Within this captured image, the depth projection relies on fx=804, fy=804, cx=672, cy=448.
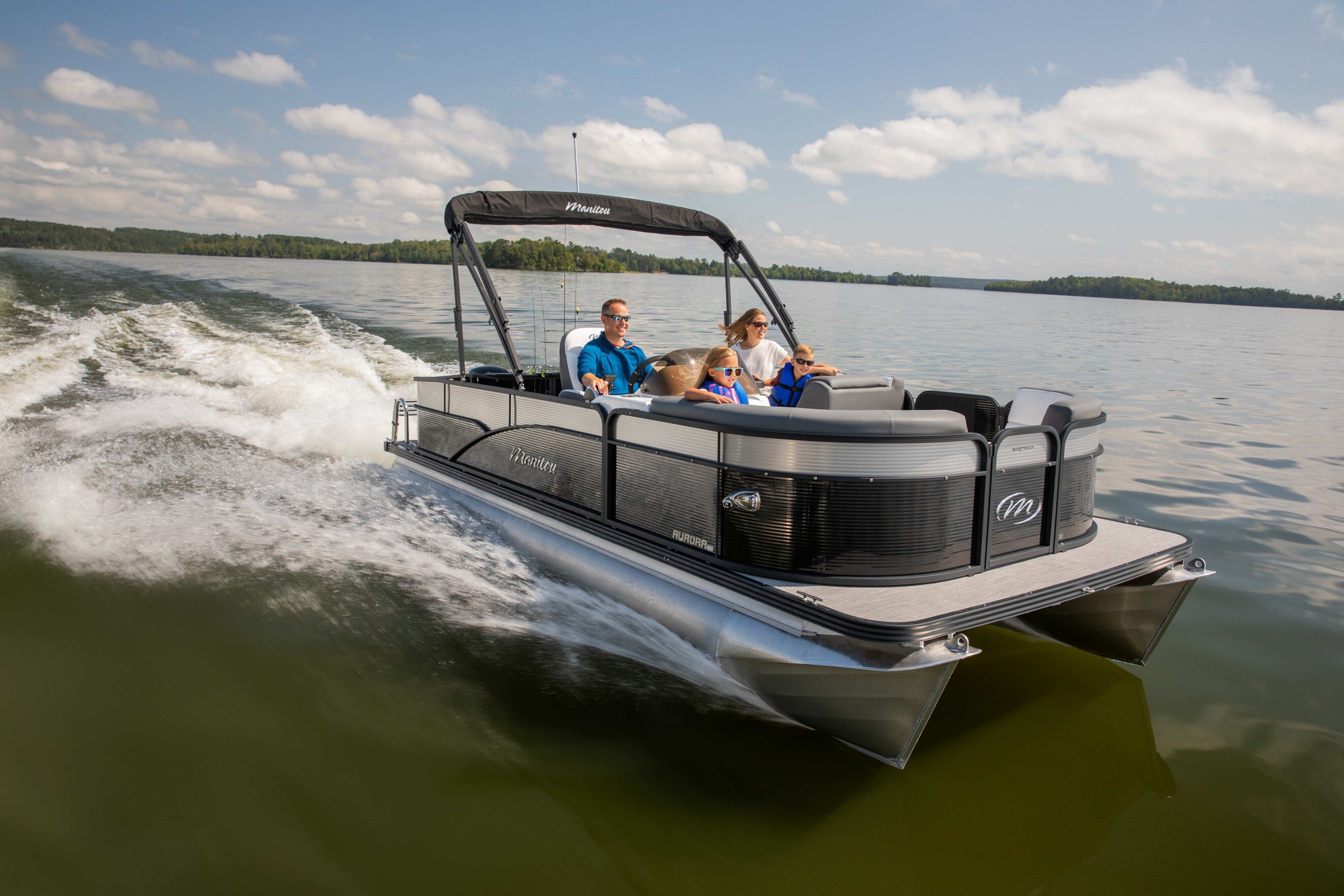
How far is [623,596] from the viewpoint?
3.76 metres

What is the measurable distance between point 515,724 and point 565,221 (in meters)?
3.47

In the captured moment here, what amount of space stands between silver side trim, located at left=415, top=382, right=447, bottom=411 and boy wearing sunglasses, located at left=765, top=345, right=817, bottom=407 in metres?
2.69

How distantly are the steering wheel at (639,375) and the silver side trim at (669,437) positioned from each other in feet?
3.36

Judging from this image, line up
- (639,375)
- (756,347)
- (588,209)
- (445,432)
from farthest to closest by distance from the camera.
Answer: (445,432) → (588,209) → (756,347) → (639,375)

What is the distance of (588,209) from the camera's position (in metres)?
5.50

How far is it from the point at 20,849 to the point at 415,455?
152 inches

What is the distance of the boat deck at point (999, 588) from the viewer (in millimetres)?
2826

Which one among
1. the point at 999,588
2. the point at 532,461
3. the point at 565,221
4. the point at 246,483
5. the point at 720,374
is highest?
the point at 565,221

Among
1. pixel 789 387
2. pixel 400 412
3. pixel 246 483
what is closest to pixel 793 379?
pixel 789 387

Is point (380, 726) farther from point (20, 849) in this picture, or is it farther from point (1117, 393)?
point (1117, 393)

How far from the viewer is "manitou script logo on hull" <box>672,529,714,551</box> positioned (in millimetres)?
3438

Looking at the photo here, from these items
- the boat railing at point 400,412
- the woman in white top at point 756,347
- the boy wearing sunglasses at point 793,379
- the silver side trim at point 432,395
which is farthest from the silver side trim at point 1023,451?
the boat railing at point 400,412

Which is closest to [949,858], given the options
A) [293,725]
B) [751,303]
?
[293,725]

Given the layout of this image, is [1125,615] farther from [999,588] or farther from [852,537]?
[852,537]
